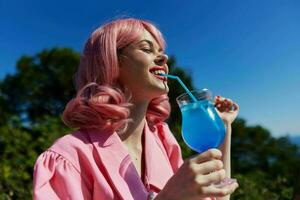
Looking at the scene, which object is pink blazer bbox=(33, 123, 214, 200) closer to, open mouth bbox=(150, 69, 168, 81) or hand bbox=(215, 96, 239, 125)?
open mouth bbox=(150, 69, 168, 81)

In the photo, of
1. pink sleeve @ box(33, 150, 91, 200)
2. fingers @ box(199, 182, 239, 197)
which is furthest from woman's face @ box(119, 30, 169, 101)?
fingers @ box(199, 182, 239, 197)

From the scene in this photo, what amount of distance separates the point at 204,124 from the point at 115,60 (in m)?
0.52

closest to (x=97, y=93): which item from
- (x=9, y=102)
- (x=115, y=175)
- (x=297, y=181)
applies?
(x=115, y=175)

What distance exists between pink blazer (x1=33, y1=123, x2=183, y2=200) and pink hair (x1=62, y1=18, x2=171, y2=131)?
65mm

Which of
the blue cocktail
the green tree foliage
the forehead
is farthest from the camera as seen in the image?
the green tree foliage

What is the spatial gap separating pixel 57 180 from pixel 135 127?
460mm

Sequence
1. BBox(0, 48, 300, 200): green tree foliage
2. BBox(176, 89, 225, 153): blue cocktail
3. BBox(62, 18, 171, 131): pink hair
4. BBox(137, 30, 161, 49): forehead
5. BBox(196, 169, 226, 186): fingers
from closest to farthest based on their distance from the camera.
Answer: BBox(196, 169, 226, 186): fingers
BBox(176, 89, 225, 153): blue cocktail
BBox(62, 18, 171, 131): pink hair
BBox(137, 30, 161, 49): forehead
BBox(0, 48, 300, 200): green tree foliage

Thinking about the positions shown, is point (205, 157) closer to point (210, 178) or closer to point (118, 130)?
point (210, 178)

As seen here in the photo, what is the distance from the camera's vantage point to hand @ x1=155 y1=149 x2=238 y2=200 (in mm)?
1280

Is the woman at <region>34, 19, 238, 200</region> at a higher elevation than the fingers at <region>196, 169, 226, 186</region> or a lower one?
higher

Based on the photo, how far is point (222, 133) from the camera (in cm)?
151

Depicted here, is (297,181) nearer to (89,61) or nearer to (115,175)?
(115,175)

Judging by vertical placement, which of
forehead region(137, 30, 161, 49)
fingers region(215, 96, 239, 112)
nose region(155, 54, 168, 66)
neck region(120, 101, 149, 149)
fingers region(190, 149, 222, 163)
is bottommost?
fingers region(190, 149, 222, 163)

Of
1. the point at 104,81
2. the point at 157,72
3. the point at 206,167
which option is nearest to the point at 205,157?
the point at 206,167
